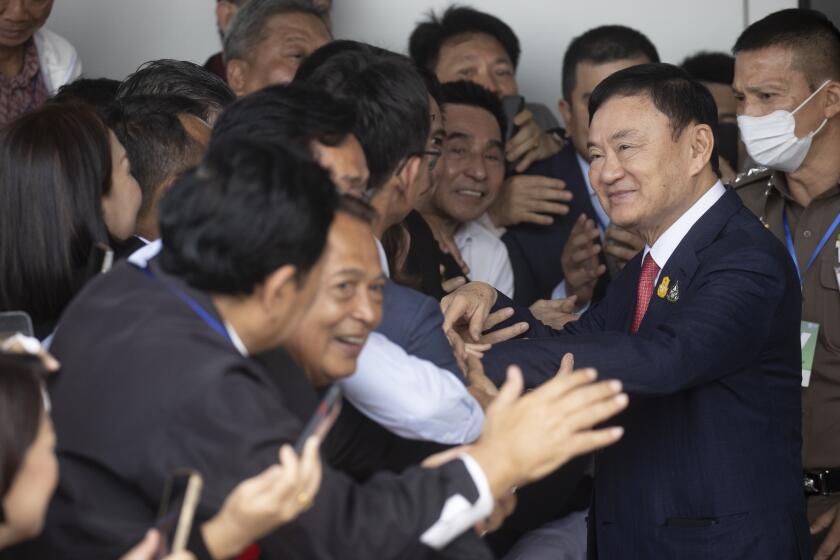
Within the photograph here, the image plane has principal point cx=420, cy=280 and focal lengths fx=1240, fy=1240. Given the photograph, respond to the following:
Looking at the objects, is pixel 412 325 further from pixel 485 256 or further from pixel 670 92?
pixel 485 256

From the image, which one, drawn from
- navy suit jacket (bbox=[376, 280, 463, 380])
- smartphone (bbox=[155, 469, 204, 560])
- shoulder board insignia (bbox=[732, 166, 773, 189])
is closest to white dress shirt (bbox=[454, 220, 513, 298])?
shoulder board insignia (bbox=[732, 166, 773, 189])

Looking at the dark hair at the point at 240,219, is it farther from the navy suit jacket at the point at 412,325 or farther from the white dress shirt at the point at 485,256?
the white dress shirt at the point at 485,256

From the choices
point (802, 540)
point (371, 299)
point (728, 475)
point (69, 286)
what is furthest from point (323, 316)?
point (802, 540)

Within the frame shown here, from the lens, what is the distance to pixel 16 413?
165 cm

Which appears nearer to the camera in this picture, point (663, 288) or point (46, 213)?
point (46, 213)

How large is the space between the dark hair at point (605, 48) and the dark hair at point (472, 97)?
59cm

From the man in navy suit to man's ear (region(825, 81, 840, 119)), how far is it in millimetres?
826

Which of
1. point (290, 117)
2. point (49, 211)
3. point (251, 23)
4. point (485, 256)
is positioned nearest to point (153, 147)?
point (49, 211)

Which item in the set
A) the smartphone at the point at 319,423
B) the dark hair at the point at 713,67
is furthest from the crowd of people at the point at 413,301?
the dark hair at the point at 713,67

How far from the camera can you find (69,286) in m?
2.49

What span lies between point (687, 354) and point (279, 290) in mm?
1119

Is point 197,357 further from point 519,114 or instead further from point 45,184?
point 519,114

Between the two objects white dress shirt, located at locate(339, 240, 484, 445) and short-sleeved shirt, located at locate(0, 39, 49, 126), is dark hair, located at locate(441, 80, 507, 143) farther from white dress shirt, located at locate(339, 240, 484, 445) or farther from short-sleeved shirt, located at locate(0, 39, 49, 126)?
white dress shirt, located at locate(339, 240, 484, 445)

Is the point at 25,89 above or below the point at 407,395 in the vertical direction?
below
